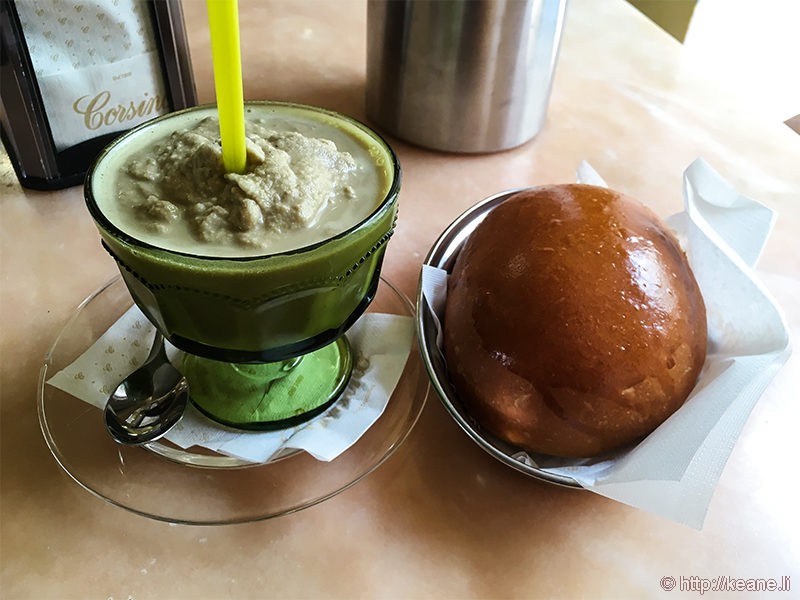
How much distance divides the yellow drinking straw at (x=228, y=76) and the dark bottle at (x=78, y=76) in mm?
310

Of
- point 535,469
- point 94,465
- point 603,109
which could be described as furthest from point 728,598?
point 603,109

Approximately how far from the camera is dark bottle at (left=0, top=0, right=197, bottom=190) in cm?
61

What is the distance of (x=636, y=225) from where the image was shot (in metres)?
0.50

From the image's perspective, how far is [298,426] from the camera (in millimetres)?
495

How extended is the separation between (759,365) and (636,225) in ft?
0.40

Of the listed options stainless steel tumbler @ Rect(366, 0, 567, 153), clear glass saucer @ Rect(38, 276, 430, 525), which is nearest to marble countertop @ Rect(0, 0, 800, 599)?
clear glass saucer @ Rect(38, 276, 430, 525)

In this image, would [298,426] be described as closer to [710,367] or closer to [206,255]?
[206,255]

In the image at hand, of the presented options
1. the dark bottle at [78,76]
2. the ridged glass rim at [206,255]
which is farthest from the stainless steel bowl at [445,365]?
the dark bottle at [78,76]

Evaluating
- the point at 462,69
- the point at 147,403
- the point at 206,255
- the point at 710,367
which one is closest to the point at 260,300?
the point at 206,255

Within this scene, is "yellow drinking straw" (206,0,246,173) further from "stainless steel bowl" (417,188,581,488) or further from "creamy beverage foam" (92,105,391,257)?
"stainless steel bowl" (417,188,581,488)

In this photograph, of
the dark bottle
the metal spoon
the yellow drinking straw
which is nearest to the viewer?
the yellow drinking straw

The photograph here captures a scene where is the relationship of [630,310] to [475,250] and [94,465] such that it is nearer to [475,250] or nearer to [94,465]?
[475,250]

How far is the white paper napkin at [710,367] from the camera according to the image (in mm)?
413

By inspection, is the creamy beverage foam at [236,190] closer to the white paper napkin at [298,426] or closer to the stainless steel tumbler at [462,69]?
the white paper napkin at [298,426]
